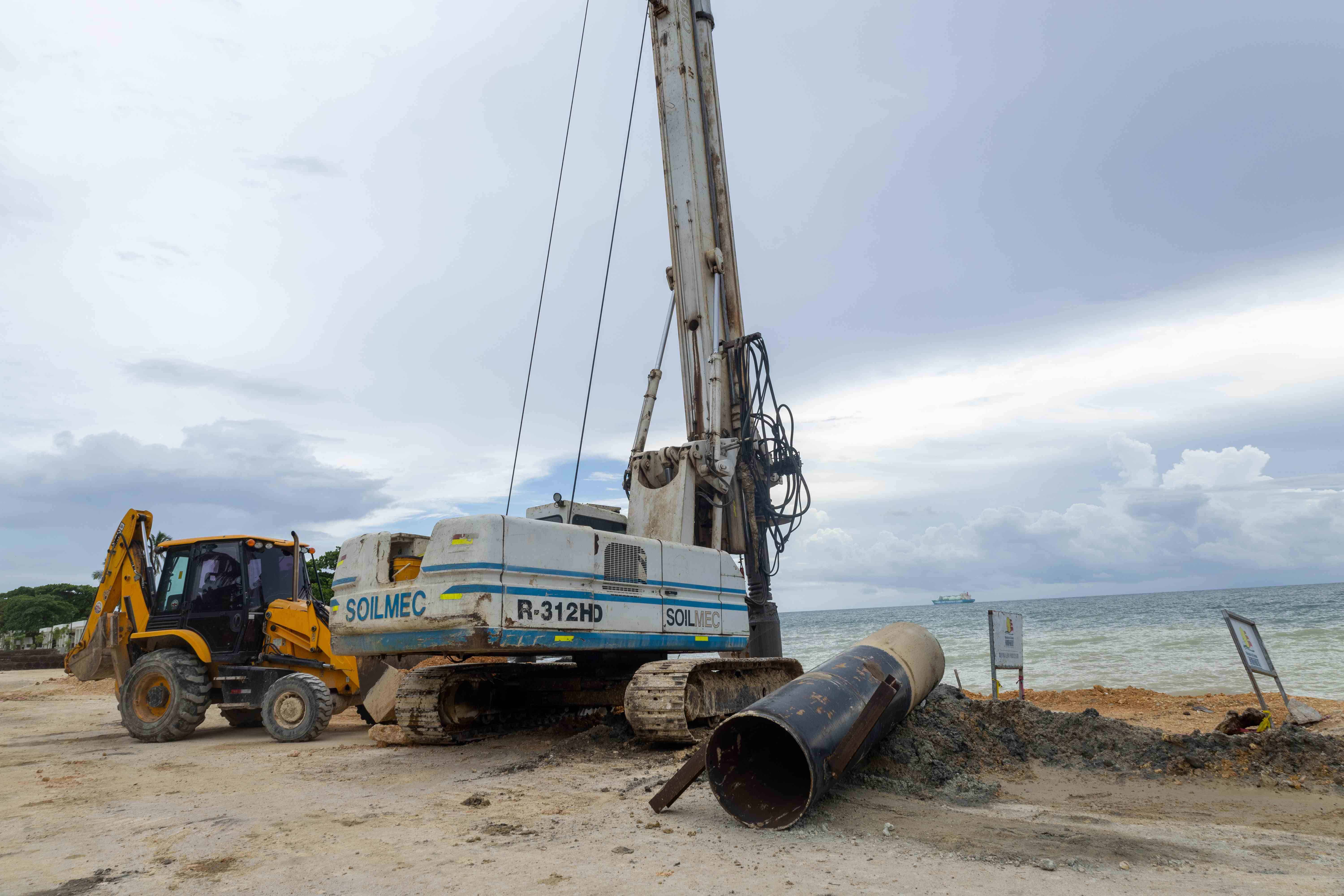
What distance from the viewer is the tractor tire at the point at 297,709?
33.9ft

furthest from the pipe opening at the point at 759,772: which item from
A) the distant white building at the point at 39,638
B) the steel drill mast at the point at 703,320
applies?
the distant white building at the point at 39,638

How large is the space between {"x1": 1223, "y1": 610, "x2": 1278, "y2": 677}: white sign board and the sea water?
531 mm

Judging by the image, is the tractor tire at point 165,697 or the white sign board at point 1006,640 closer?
the tractor tire at point 165,697

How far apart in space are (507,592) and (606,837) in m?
2.62

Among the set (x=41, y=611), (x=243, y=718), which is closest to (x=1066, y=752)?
(x=243, y=718)

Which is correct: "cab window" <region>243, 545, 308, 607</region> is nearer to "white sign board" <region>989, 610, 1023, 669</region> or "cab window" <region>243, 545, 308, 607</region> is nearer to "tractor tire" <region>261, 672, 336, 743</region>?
"tractor tire" <region>261, 672, 336, 743</region>

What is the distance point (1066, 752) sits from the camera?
24.5 ft

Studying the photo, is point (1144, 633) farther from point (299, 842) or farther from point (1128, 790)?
point (299, 842)

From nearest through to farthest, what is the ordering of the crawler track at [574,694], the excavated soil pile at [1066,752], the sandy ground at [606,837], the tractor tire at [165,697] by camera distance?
the sandy ground at [606,837]
the excavated soil pile at [1066,752]
the crawler track at [574,694]
the tractor tire at [165,697]

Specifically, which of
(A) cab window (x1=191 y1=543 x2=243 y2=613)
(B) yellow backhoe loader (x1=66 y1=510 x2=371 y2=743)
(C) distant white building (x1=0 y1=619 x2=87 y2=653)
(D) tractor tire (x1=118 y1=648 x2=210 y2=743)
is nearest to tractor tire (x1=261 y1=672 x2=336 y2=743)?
(B) yellow backhoe loader (x1=66 y1=510 x2=371 y2=743)

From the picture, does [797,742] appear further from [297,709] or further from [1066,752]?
[297,709]

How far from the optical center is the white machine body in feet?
23.5

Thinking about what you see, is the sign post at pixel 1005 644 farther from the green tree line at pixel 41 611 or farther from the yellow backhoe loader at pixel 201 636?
the green tree line at pixel 41 611

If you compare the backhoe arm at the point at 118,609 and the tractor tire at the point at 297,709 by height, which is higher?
the backhoe arm at the point at 118,609
